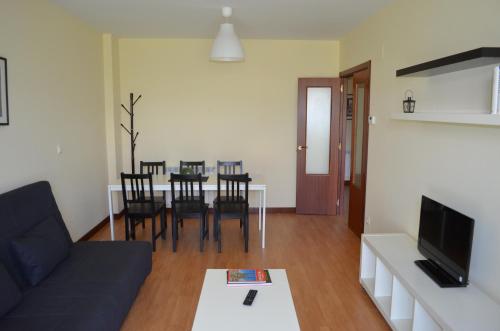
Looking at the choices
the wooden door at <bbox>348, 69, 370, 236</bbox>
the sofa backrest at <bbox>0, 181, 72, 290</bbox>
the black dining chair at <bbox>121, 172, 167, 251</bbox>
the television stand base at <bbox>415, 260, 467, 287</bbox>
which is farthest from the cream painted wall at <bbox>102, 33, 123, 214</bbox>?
the television stand base at <bbox>415, 260, 467, 287</bbox>

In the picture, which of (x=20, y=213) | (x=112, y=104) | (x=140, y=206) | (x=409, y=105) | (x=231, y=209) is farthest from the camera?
(x=112, y=104)

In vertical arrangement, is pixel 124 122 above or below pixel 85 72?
below

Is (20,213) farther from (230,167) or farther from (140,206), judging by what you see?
(230,167)

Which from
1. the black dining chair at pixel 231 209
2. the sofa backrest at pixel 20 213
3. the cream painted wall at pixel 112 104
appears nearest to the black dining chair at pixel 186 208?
the black dining chair at pixel 231 209

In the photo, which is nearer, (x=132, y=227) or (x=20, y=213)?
(x=20, y=213)

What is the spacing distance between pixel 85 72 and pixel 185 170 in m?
1.69

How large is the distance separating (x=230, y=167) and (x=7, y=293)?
3.50 metres

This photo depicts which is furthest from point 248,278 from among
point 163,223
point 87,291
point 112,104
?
point 112,104

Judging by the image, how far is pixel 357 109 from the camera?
15.5 feet

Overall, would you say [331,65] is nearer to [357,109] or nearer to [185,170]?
[357,109]

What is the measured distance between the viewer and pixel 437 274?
8.13 feet

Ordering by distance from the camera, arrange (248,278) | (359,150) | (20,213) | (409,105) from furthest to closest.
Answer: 1. (359,150)
2. (409,105)
3. (20,213)
4. (248,278)

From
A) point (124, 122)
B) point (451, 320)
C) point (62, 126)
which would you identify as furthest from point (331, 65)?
point (451, 320)

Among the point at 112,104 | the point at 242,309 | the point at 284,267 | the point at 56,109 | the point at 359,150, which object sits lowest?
the point at 284,267
